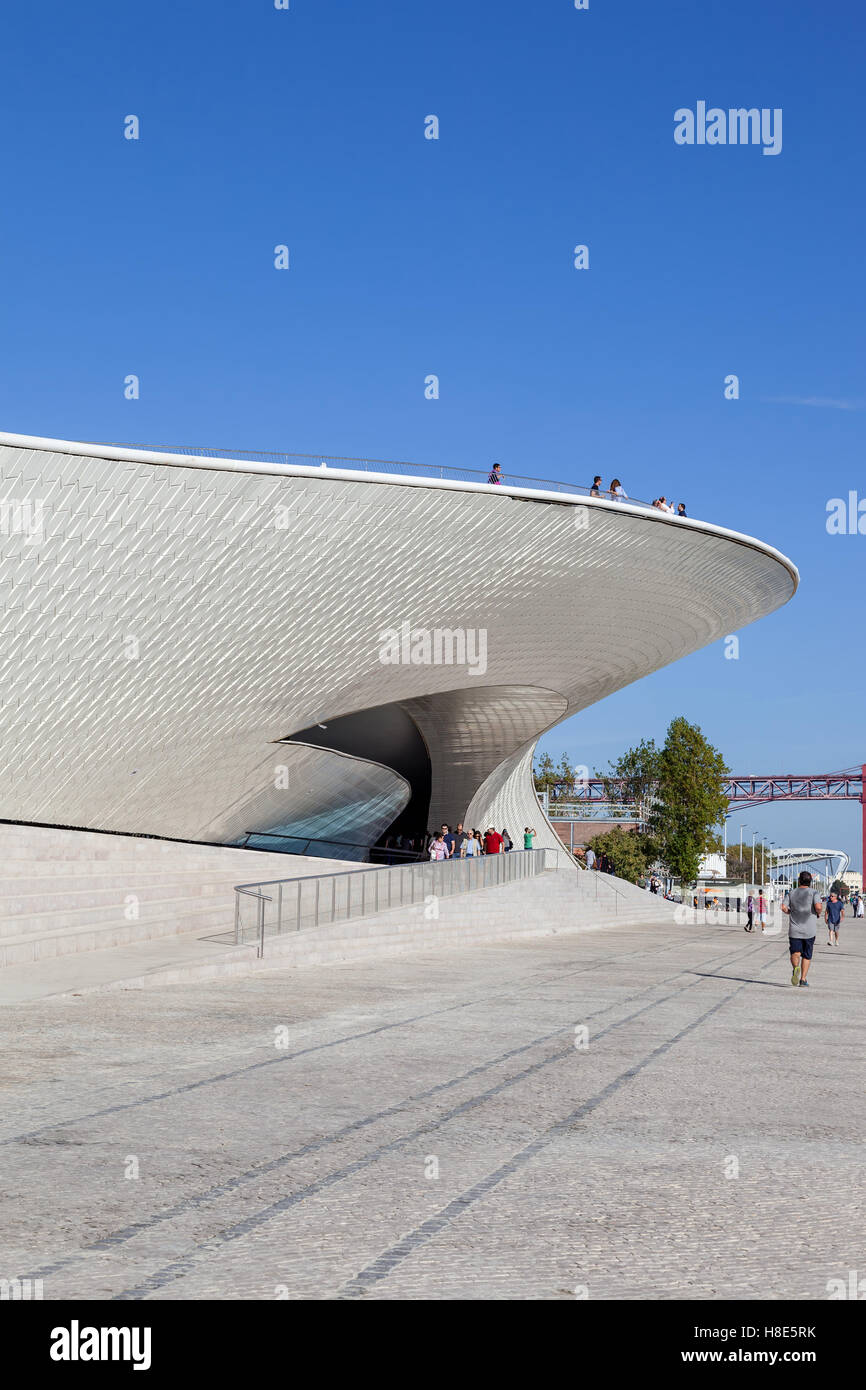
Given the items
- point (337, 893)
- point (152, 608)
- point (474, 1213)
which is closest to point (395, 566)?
point (152, 608)

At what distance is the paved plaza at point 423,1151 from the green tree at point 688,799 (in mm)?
51687

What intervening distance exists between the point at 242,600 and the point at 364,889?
23.0 ft

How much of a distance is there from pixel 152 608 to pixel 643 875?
168 ft

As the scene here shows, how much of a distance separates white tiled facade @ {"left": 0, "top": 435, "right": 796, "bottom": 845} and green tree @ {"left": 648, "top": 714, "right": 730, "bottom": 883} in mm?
29215

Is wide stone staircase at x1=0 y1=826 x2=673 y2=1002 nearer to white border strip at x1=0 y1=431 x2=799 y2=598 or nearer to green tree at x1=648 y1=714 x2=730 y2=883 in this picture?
white border strip at x1=0 y1=431 x2=799 y2=598

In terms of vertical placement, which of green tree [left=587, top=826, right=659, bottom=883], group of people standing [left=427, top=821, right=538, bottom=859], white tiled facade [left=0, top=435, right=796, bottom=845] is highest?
white tiled facade [left=0, top=435, right=796, bottom=845]

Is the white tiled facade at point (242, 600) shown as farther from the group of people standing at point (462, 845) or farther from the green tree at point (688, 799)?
the green tree at point (688, 799)

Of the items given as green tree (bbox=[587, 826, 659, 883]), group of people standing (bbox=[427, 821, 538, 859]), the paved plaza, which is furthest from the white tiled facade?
green tree (bbox=[587, 826, 659, 883])

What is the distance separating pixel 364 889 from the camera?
1880 centimetres

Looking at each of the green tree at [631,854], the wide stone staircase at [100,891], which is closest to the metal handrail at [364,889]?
the wide stone staircase at [100,891]

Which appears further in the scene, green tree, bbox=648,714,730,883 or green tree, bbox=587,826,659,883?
green tree, bbox=587,826,659,883

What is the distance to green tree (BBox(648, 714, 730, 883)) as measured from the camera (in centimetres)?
6166

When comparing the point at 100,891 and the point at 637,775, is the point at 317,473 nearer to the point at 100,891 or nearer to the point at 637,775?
the point at 100,891
